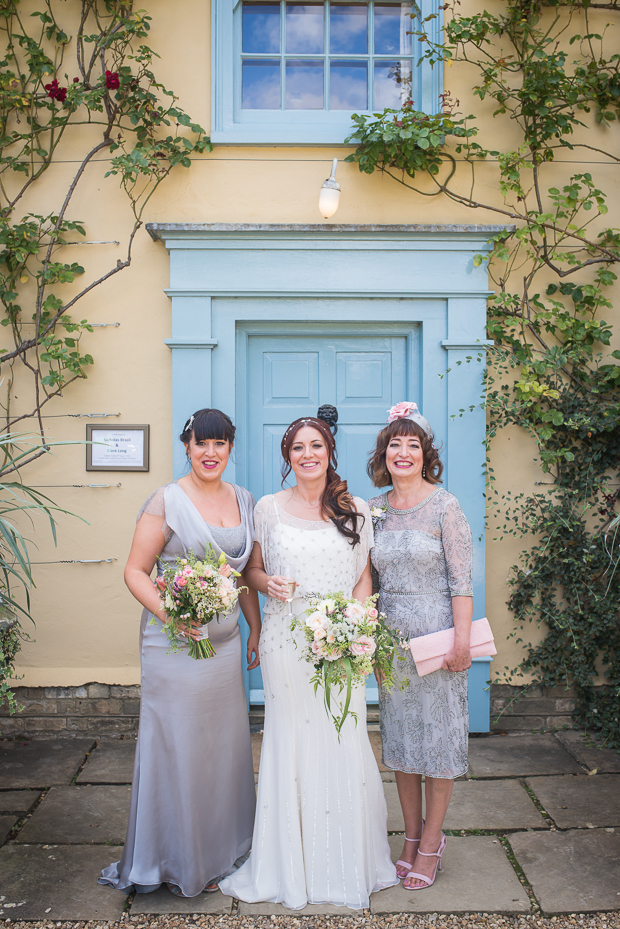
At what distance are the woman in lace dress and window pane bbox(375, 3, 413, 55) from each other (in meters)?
2.99

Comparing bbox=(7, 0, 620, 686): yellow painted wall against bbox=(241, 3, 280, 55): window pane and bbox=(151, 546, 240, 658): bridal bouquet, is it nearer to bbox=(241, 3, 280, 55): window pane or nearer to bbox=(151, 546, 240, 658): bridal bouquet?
bbox=(241, 3, 280, 55): window pane

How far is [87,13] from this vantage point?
4160 millimetres

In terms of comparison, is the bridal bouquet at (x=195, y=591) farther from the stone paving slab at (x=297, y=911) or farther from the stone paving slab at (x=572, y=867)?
the stone paving slab at (x=572, y=867)

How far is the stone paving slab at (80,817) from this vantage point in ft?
10.2

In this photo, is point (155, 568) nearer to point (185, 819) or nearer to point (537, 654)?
point (185, 819)

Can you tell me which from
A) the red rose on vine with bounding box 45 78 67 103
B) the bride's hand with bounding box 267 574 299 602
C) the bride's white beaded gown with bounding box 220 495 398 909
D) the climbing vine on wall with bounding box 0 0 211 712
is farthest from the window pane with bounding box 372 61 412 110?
the bride's hand with bounding box 267 574 299 602

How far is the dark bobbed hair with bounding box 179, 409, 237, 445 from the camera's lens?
8.75 ft

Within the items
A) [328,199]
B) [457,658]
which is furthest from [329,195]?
[457,658]

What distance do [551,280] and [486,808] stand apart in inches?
123

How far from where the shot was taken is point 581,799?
346 centimetres

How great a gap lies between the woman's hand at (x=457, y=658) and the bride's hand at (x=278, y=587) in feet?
2.18

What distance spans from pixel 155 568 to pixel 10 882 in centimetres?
141

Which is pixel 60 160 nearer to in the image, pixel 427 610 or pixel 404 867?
pixel 427 610

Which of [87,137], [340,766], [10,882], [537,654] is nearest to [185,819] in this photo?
[340,766]
